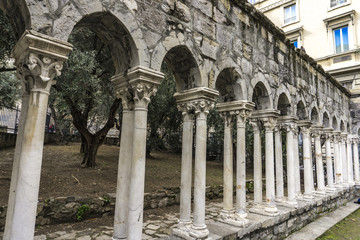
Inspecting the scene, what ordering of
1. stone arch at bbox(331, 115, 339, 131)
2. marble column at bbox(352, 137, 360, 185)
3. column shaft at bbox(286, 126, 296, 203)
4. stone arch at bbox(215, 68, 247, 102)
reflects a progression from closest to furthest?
stone arch at bbox(215, 68, 247, 102)
column shaft at bbox(286, 126, 296, 203)
stone arch at bbox(331, 115, 339, 131)
marble column at bbox(352, 137, 360, 185)

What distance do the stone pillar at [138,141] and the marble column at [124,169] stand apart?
21cm

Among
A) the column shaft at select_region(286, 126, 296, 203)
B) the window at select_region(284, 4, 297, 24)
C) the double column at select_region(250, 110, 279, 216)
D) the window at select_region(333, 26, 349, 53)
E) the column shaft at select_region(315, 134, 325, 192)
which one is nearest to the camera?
the double column at select_region(250, 110, 279, 216)

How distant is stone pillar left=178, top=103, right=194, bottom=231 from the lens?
393cm

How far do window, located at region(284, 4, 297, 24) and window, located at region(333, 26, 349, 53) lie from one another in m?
3.65

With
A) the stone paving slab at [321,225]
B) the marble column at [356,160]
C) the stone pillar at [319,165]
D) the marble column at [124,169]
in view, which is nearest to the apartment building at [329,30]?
the marble column at [356,160]

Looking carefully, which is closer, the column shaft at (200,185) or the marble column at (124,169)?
the marble column at (124,169)

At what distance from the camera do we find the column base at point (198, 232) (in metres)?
3.70

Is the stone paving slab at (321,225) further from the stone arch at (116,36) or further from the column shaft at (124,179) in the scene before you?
the stone arch at (116,36)

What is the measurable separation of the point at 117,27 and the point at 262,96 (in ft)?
13.0

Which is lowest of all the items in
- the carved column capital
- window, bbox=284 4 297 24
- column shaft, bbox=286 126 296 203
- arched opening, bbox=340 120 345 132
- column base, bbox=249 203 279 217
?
column base, bbox=249 203 279 217

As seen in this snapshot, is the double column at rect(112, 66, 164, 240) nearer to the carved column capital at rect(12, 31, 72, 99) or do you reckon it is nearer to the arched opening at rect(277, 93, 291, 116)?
the carved column capital at rect(12, 31, 72, 99)

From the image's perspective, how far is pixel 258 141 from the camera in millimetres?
5691

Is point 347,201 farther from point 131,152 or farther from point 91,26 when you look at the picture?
point 91,26

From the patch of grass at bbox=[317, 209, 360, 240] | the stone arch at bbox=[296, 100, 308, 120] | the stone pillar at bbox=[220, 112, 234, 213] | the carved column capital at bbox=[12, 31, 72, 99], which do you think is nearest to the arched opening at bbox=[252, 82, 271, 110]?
the stone pillar at bbox=[220, 112, 234, 213]
